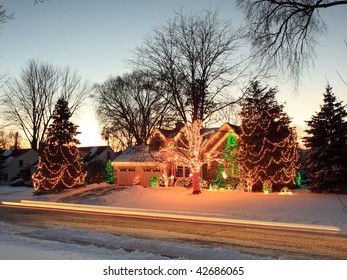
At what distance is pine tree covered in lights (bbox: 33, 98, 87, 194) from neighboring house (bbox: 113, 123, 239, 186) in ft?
21.0

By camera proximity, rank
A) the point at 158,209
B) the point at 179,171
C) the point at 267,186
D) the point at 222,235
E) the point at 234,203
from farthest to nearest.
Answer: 1. the point at 179,171
2. the point at 267,186
3. the point at 234,203
4. the point at 158,209
5. the point at 222,235

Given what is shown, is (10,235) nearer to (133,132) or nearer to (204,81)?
(204,81)

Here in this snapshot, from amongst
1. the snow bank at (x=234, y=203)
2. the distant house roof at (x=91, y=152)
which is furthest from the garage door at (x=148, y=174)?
the distant house roof at (x=91, y=152)

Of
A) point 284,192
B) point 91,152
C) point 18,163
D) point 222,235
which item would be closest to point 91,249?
point 222,235

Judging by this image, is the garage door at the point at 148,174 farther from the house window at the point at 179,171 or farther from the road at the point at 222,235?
the road at the point at 222,235

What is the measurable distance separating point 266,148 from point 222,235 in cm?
1553

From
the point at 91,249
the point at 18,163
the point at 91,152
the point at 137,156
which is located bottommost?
the point at 91,249

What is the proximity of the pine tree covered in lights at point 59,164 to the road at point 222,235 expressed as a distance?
16.8m

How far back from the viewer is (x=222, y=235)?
495 inches

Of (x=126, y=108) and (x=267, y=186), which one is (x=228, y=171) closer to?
(x=267, y=186)

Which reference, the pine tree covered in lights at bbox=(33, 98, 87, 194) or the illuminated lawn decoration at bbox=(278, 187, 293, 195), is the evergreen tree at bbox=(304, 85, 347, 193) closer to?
the illuminated lawn decoration at bbox=(278, 187, 293, 195)

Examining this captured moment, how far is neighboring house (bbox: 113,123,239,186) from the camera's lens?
114ft

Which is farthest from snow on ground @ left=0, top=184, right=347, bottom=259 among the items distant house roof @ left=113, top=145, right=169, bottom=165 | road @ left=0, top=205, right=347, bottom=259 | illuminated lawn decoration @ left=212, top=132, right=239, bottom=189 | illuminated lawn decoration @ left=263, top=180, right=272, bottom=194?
distant house roof @ left=113, top=145, right=169, bottom=165

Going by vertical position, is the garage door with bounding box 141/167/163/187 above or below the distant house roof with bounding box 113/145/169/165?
below
